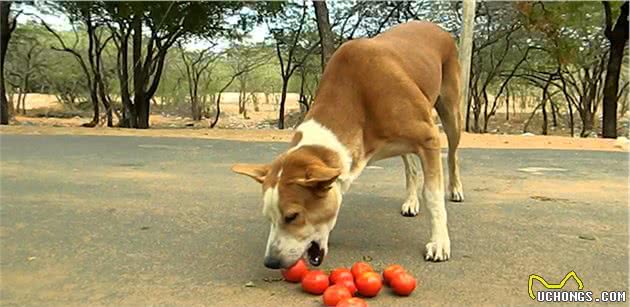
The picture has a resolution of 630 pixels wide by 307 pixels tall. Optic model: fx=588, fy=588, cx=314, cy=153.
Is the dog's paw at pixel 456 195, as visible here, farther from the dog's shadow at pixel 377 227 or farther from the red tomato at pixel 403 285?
the red tomato at pixel 403 285

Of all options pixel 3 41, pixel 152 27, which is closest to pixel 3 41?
pixel 3 41

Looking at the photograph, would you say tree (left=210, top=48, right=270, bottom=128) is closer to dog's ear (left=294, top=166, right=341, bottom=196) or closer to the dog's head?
the dog's head

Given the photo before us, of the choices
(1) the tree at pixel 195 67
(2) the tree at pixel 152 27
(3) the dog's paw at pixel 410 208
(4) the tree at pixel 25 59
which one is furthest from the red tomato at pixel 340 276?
(1) the tree at pixel 195 67

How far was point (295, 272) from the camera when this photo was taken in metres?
2.80

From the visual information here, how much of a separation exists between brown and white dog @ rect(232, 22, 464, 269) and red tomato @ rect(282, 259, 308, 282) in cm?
5

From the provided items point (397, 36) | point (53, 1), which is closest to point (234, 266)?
point (397, 36)

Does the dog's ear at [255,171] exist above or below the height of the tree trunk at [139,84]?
below

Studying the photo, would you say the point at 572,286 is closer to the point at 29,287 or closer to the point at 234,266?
the point at 234,266

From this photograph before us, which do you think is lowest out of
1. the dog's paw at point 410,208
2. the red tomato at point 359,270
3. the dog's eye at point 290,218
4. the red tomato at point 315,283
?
the red tomato at point 315,283

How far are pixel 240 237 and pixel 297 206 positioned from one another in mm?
945

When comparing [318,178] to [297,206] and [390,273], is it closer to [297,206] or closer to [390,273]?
[297,206]

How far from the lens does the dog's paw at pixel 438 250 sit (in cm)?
318

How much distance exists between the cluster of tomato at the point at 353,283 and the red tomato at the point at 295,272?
0.9 inches

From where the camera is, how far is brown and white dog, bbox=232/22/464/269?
9.18ft
